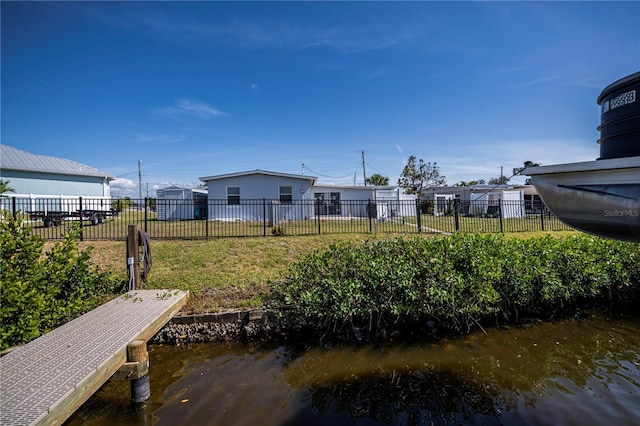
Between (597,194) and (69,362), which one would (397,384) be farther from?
(69,362)

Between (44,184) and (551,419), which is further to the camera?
(44,184)

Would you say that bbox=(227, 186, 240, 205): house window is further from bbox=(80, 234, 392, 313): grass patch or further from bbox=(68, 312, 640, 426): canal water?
bbox=(68, 312, 640, 426): canal water

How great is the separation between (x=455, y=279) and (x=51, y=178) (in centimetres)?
A: 2709

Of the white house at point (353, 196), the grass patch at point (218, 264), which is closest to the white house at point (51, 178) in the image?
the grass patch at point (218, 264)

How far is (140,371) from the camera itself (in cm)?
381

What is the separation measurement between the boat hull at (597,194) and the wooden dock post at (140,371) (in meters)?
4.25

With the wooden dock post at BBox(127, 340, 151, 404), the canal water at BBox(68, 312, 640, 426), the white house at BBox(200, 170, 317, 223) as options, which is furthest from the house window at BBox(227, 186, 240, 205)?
the wooden dock post at BBox(127, 340, 151, 404)

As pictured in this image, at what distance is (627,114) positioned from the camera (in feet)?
5.62

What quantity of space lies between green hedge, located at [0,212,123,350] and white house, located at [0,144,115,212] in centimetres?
1558

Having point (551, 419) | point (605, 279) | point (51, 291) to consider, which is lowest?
point (551, 419)

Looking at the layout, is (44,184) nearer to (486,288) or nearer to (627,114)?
(486,288)

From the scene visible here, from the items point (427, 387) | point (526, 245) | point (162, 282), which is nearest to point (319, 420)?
point (427, 387)

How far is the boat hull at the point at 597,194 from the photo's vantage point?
1.58 meters

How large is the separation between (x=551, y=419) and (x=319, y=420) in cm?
249
